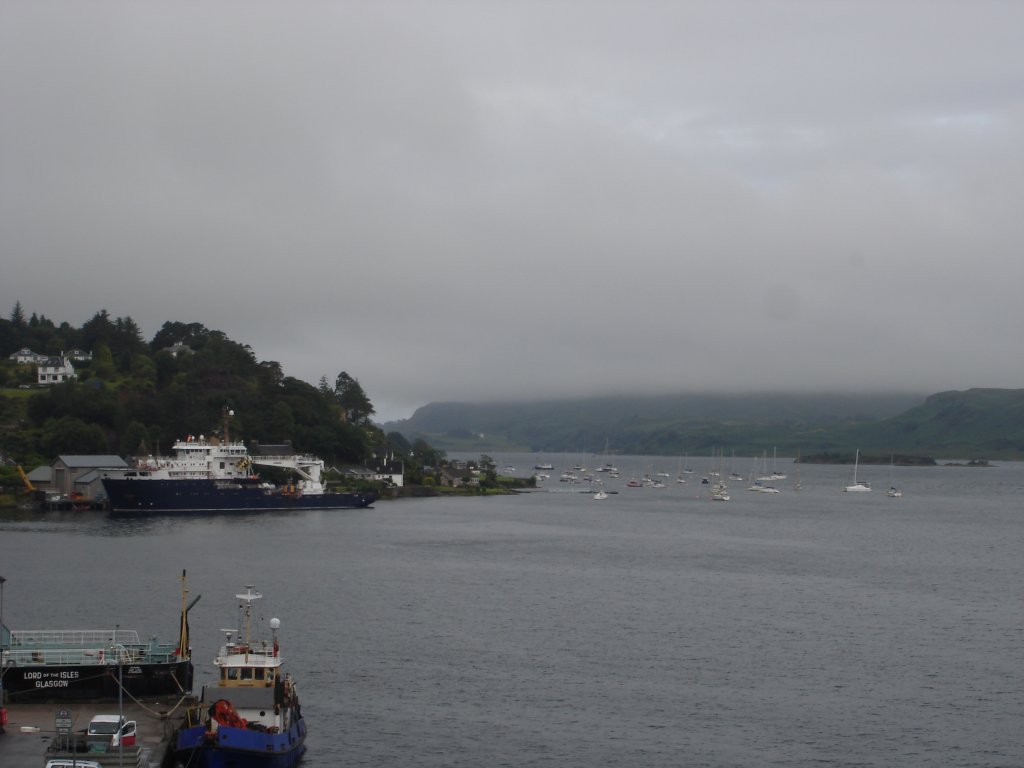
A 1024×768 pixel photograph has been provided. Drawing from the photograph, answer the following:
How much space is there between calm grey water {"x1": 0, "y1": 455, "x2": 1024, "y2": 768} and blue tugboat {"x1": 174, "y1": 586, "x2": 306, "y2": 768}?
1.81 m

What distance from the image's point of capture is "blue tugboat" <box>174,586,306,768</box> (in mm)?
28906

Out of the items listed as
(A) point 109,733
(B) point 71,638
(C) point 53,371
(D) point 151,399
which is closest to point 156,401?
(D) point 151,399

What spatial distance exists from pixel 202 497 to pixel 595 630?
78415mm

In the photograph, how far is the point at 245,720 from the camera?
30.3 meters

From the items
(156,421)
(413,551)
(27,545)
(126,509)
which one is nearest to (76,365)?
(156,421)

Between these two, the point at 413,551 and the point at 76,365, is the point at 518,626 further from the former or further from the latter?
the point at 76,365

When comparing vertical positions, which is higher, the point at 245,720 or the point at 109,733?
the point at 109,733

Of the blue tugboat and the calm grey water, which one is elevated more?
the blue tugboat

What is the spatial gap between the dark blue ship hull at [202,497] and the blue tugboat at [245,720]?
288 ft

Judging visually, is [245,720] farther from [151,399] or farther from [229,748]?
[151,399]

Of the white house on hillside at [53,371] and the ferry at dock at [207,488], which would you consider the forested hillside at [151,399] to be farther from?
the ferry at dock at [207,488]

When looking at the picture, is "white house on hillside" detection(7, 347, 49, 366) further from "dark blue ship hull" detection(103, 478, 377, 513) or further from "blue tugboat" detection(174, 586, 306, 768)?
"blue tugboat" detection(174, 586, 306, 768)

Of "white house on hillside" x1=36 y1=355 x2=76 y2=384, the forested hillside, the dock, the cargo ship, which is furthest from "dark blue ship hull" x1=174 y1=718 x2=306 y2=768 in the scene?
"white house on hillside" x1=36 y1=355 x2=76 y2=384

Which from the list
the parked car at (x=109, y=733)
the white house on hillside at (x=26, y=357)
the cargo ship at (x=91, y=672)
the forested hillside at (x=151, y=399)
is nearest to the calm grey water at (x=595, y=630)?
the cargo ship at (x=91, y=672)
